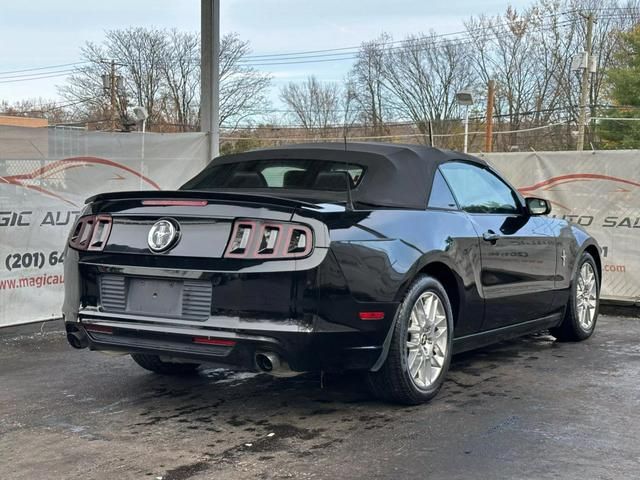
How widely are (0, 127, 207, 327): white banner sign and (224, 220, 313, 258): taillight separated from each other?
12.1ft

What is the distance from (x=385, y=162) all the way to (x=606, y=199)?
471 cm

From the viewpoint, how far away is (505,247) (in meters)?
5.52

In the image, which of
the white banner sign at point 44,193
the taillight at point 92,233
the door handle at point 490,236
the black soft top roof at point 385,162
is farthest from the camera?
the white banner sign at point 44,193

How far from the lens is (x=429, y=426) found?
4234mm

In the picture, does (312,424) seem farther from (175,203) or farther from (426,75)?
(426,75)

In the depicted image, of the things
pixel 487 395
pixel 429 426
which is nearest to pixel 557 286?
pixel 487 395

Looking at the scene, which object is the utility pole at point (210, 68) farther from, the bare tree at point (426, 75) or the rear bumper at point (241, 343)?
the bare tree at point (426, 75)

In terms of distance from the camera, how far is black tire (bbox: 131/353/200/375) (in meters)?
5.34

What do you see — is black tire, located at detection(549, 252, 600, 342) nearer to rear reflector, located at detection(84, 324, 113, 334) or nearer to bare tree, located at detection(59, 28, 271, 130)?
rear reflector, located at detection(84, 324, 113, 334)

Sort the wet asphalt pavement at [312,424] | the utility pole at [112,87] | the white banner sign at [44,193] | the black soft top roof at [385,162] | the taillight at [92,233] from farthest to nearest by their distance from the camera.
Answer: the utility pole at [112,87], the white banner sign at [44,193], the black soft top roof at [385,162], the taillight at [92,233], the wet asphalt pavement at [312,424]

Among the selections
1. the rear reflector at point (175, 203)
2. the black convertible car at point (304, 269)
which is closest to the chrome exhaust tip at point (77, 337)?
the black convertible car at point (304, 269)

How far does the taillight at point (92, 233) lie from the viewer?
446 cm

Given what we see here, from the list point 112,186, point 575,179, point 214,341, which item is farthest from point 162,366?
point 575,179

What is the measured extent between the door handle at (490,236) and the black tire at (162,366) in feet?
7.23
